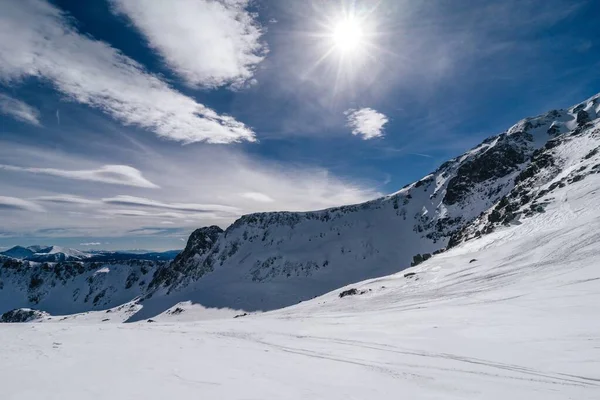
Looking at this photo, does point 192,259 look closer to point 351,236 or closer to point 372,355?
point 351,236

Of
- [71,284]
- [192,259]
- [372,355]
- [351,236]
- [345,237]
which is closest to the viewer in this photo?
[372,355]

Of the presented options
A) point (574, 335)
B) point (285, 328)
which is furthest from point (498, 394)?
point (285, 328)

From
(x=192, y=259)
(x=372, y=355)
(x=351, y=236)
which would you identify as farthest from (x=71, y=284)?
(x=372, y=355)

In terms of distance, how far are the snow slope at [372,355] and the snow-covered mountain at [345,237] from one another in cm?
4287

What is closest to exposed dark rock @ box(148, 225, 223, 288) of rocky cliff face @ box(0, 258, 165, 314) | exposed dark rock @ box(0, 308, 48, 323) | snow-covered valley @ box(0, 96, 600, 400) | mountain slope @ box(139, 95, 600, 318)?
mountain slope @ box(139, 95, 600, 318)

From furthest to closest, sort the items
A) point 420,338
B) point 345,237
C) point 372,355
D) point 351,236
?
point 345,237 < point 351,236 < point 420,338 < point 372,355

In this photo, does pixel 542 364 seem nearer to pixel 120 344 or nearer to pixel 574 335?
pixel 574 335

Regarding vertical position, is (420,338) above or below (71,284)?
above

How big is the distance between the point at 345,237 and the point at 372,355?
97.7 m

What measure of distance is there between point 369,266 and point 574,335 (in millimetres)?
85157

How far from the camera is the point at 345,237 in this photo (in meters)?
106

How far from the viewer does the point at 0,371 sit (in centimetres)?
820

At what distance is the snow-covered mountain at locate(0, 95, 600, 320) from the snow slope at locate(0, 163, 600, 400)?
4287cm

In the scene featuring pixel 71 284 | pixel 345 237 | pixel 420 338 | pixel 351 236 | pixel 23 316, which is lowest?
pixel 23 316
